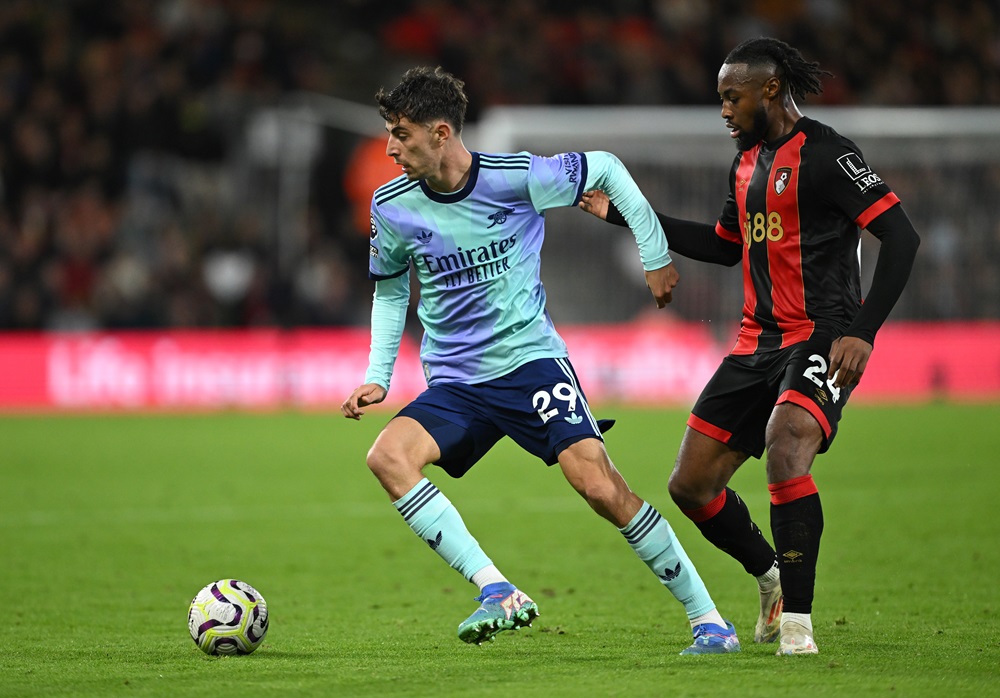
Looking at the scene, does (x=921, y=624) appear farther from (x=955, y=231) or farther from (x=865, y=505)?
(x=955, y=231)

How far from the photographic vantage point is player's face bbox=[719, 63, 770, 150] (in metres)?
5.41

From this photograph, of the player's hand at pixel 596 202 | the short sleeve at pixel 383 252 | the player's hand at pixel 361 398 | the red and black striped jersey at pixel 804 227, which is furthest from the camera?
the player's hand at pixel 596 202

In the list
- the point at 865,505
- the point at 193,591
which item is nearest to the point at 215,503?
the point at 193,591

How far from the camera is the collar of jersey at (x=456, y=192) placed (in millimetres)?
5598

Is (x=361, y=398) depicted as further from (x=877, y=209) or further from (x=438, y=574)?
(x=438, y=574)

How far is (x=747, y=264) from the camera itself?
5.62 metres

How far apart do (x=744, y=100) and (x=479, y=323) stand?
1.34 m

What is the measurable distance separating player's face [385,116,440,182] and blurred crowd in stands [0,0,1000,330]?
14.1 m

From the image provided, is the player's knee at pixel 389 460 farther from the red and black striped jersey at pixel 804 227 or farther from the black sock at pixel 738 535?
the red and black striped jersey at pixel 804 227

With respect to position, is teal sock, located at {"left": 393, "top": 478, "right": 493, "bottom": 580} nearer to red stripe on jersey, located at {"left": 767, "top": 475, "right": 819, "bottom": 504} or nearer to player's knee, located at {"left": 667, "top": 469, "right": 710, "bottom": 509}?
player's knee, located at {"left": 667, "top": 469, "right": 710, "bottom": 509}

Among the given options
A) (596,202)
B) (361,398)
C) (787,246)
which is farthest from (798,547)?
(361,398)

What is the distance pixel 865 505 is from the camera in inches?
412

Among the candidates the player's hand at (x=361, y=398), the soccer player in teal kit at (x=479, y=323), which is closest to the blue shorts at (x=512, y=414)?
the soccer player in teal kit at (x=479, y=323)

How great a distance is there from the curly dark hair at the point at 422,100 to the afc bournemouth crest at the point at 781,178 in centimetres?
122
